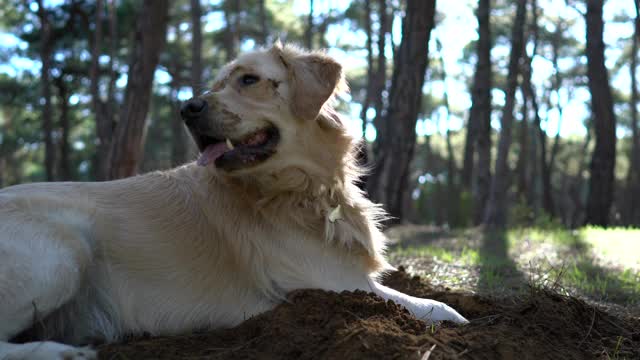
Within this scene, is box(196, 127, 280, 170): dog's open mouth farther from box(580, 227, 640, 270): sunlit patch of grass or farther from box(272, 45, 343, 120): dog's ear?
box(580, 227, 640, 270): sunlit patch of grass

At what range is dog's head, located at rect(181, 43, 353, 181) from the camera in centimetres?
326

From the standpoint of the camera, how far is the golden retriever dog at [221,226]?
311 cm

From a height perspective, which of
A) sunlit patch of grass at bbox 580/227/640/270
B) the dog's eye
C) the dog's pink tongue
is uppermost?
the dog's eye

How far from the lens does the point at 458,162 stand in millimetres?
51250

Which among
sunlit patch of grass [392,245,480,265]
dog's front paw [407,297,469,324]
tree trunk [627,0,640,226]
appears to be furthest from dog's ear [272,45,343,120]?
tree trunk [627,0,640,226]

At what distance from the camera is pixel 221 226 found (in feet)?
11.1

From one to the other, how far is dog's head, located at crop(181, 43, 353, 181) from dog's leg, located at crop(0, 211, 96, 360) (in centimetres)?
79

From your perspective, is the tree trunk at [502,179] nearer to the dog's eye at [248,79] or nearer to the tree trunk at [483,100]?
the tree trunk at [483,100]

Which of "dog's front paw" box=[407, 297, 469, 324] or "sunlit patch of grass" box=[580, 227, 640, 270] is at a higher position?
"dog's front paw" box=[407, 297, 469, 324]

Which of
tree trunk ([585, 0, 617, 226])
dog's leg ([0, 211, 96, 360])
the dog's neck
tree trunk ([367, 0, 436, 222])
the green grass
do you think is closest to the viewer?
dog's leg ([0, 211, 96, 360])

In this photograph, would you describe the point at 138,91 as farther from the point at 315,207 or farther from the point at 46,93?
the point at 46,93

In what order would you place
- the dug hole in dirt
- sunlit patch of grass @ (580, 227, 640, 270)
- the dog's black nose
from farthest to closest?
sunlit patch of grass @ (580, 227, 640, 270), the dog's black nose, the dug hole in dirt

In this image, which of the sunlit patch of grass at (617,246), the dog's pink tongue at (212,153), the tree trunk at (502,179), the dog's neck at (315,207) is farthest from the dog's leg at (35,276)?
the tree trunk at (502,179)

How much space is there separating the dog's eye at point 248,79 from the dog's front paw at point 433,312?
149 cm
